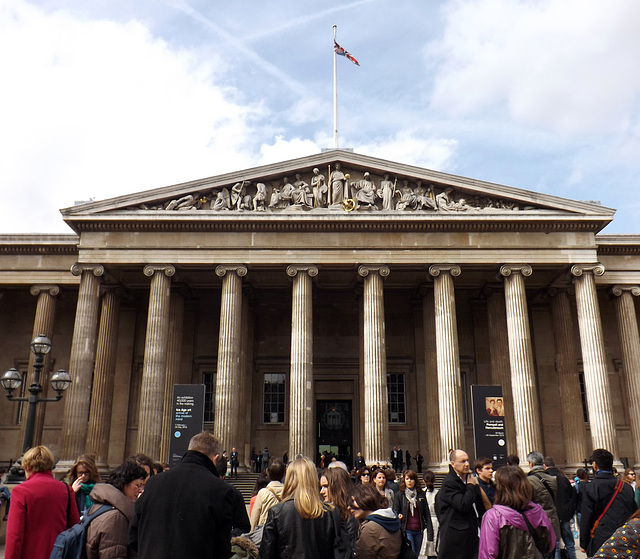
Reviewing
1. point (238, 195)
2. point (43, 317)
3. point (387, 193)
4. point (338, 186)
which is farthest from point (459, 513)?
point (43, 317)

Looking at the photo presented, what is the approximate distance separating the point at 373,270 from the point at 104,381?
1354 centimetres

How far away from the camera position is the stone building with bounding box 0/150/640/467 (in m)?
27.3

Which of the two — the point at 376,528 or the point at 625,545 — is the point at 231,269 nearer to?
the point at 376,528

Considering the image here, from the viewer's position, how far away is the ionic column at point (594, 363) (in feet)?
87.1

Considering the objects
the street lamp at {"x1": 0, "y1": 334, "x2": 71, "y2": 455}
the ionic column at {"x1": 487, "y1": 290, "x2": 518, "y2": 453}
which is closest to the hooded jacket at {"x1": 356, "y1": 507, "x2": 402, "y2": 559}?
the street lamp at {"x1": 0, "y1": 334, "x2": 71, "y2": 455}

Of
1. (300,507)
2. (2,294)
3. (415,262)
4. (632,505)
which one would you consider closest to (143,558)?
(300,507)

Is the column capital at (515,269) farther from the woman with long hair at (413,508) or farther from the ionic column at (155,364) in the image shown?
the woman with long hair at (413,508)

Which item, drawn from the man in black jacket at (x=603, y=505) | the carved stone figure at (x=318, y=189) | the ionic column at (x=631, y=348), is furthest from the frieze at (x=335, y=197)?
the man in black jacket at (x=603, y=505)

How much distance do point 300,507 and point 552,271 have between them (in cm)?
2731

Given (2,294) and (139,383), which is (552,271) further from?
(2,294)

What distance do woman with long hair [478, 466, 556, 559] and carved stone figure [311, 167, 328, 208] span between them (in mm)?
23579

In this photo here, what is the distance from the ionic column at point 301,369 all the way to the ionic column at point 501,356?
945 cm

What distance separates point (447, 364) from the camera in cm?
2728

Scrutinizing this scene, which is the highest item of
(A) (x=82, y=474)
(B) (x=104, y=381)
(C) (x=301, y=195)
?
(C) (x=301, y=195)
